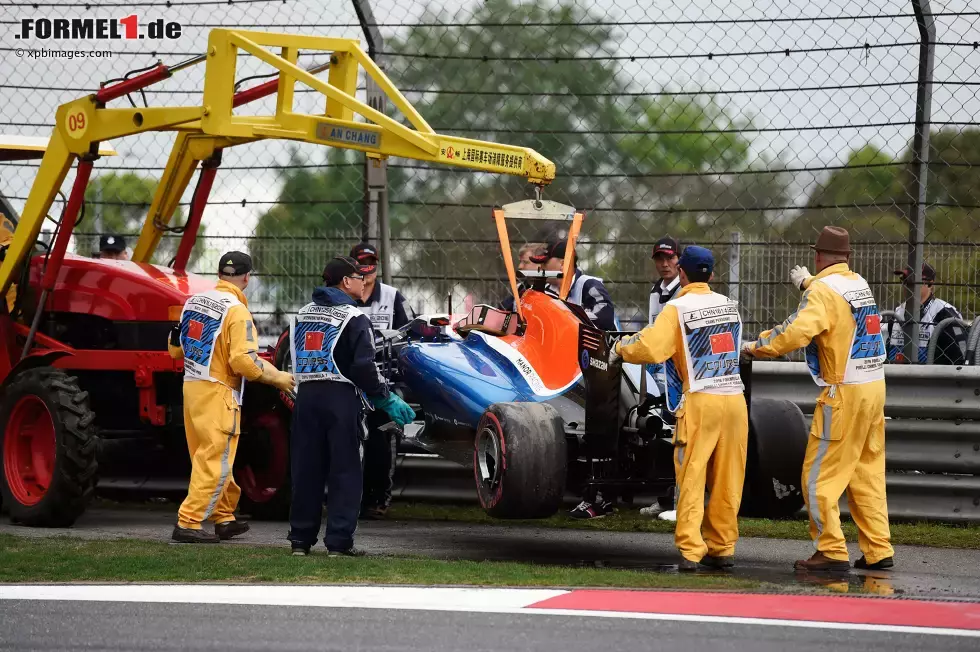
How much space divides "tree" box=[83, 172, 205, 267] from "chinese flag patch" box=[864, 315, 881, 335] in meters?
5.38

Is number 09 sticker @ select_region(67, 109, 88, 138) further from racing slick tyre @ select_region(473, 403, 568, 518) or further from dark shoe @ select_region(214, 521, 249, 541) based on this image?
racing slick tyre @ select_region(473, 403, 568, 518)

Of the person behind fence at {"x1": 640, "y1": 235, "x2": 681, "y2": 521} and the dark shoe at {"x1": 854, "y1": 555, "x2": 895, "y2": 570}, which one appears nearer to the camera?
the dark shoe at {"x1": 854, "y1": 555, "x2": 895, "y2": 570}

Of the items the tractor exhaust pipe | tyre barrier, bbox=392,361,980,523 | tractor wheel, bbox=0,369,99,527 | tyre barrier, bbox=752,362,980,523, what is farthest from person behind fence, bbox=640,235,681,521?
the tractor exhaust pipe

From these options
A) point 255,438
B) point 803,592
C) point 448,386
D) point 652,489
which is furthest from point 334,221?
point 803,592

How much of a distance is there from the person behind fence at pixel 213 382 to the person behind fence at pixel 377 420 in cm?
119

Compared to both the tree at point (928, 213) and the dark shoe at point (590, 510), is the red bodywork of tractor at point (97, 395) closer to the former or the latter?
the dark shoe at point (590, 510)

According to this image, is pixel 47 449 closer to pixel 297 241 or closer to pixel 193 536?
pixel 193 536

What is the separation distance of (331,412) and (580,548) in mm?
1904

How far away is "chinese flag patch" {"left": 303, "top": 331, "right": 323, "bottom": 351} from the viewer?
8812mm

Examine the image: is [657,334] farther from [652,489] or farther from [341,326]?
[341,326]

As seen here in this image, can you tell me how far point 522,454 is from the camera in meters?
8.23

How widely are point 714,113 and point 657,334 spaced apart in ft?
12.3

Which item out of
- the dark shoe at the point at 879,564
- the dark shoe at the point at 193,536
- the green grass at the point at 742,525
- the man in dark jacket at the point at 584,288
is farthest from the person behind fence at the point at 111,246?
the dark shoe at the point at 879,564

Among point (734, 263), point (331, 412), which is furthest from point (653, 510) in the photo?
point (331, 412)
